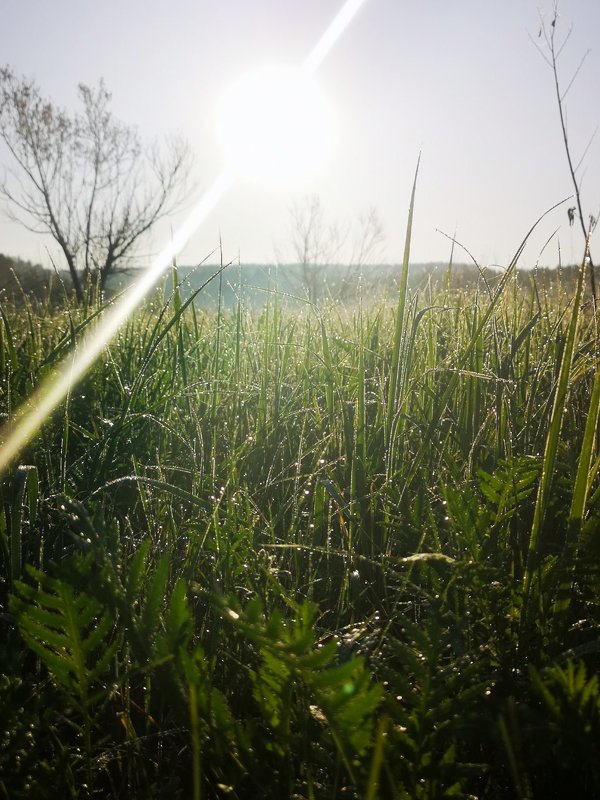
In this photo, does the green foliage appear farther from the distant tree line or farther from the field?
the distant tree line

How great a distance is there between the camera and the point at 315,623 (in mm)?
1008

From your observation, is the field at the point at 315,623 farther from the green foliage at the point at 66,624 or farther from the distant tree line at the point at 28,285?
the distant tree line at the point at 28,285

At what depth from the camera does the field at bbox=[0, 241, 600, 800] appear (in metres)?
0.57

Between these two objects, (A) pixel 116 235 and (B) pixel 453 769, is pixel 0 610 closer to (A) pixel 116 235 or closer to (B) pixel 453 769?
(B) pixel 453 769

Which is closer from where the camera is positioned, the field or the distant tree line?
the field

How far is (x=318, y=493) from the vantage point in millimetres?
1193

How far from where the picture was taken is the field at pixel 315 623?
57cm

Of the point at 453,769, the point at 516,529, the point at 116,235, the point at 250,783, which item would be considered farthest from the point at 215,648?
the point at 116,235

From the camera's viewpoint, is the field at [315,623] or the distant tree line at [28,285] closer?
the field at [315,623]

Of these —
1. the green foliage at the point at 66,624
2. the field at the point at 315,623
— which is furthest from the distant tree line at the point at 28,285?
the green foliage at the point at 66,624

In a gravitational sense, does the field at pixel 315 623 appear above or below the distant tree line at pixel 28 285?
below

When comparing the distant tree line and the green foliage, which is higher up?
the distant tree line

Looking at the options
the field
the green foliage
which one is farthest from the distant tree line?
the green foliage

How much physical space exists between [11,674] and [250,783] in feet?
1.06
